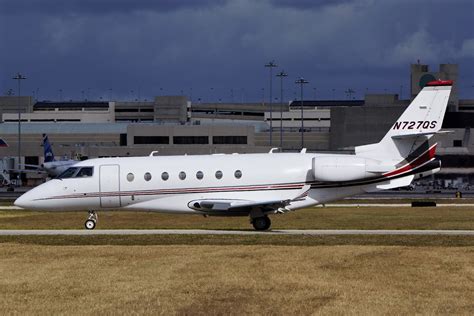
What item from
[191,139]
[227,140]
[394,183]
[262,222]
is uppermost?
[191,139]

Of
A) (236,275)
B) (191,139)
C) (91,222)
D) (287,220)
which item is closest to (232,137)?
(191,139)

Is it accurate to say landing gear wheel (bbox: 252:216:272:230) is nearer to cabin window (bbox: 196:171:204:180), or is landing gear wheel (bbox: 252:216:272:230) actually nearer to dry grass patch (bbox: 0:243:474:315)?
cabin window (bbox: 196:171:204:180)

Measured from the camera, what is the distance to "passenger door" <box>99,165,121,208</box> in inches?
1580

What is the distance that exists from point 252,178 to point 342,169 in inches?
146

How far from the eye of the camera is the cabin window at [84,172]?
40.4 meters

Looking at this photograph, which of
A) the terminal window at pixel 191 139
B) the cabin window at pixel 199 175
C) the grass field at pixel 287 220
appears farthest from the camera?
the terminal window at pixel 191 139

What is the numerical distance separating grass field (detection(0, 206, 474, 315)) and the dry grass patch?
0.02 meters

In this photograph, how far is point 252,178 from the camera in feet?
129

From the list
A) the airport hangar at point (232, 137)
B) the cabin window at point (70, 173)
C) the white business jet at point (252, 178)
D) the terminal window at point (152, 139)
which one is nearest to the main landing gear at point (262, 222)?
the white business jet at point (252, 178)

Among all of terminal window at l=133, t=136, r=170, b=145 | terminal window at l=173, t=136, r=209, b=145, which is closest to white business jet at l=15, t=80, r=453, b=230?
terminal window at l=133, t=136, r=170, b=145

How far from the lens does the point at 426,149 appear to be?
3953 centimetres

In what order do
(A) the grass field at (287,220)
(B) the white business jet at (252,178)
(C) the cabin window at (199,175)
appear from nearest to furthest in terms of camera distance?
(B) the white business jet at (252,178) → (C) the cabin window at (199,175) → (A) the grass field at (287,220)

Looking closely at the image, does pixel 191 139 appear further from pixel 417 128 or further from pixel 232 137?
pixel 417 128

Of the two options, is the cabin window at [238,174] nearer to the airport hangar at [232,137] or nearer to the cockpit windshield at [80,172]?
the cockpit windshield at [80,172]
